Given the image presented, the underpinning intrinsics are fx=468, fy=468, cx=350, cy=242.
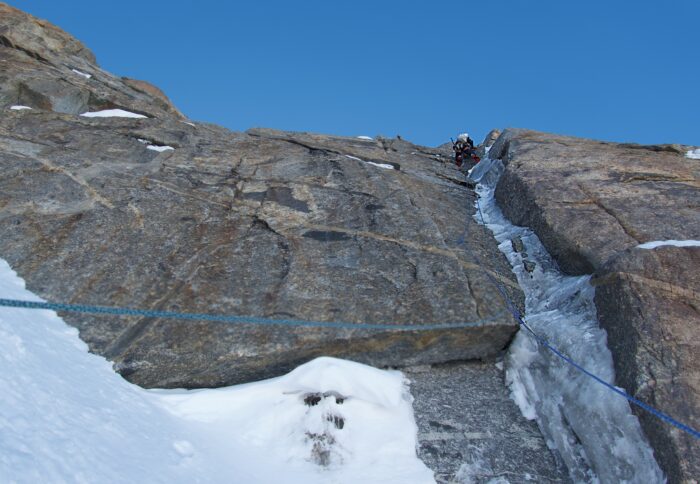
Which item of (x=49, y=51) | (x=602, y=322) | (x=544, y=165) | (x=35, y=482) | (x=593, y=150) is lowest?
(x=35, y=482)

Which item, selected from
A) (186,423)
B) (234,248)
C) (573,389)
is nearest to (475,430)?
(573,389)

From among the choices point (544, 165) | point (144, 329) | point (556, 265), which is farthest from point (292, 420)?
point (544, 165)

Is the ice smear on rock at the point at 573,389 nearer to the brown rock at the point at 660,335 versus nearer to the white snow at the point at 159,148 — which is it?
the brown rock at the point at 660,335

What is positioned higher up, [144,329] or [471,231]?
[471,231]

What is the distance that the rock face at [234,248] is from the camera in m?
6.33

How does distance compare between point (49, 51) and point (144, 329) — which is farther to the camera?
point (49, 51)

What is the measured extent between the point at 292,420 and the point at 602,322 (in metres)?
4.01

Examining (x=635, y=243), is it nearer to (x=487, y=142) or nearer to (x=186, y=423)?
(x=186, y=423)

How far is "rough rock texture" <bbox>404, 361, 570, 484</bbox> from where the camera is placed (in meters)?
5.02

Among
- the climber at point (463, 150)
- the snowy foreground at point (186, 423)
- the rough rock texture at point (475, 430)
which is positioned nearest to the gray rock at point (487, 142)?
the climber at point (463, 150)

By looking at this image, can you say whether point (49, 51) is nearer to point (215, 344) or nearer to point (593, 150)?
point (215, 344)

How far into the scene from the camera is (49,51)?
66.5 feet

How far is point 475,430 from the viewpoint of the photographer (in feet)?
18.2

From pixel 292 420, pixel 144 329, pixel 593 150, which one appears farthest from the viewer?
pixel 593 150
